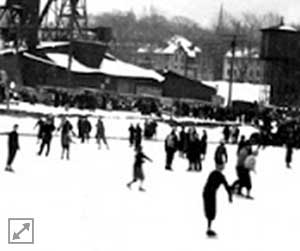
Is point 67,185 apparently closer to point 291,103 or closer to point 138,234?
point 138,234

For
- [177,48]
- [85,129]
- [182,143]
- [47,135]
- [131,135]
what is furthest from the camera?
[177,48]

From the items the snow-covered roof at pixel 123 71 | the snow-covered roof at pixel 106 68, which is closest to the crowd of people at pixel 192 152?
the snow-covered roof at pixel 106 68

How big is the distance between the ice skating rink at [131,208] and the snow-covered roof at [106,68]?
35451 mm

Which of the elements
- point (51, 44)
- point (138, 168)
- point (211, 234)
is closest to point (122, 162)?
point (138, 168)

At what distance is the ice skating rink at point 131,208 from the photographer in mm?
13062

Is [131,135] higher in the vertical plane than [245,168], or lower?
lower

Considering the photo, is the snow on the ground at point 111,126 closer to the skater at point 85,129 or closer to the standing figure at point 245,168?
the skater at point 85,129

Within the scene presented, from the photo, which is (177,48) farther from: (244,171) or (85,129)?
(244,171)

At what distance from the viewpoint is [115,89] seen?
2665 inches

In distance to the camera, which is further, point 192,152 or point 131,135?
point 131,135

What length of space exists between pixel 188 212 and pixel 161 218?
1296mm

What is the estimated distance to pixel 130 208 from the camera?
16.5 meters

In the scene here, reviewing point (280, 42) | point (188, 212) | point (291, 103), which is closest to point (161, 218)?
point (188, 212)

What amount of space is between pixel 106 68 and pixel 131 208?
52.5m
